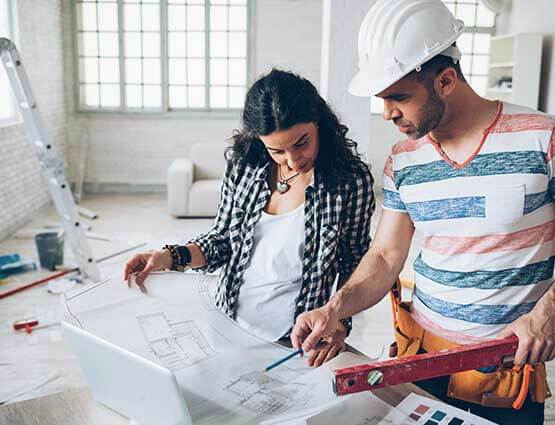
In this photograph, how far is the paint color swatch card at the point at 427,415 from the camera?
1155mm

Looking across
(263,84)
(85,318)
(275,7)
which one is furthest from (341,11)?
(275,7)

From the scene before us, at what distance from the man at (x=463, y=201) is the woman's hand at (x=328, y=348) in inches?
1.6

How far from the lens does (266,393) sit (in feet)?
4.22

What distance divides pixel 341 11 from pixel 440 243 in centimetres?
283

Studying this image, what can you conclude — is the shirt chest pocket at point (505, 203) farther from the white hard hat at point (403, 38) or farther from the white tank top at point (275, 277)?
the white tank top at point (275, 277)

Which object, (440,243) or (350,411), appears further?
(440,243)

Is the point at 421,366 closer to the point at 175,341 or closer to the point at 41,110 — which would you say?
the point at 175,341

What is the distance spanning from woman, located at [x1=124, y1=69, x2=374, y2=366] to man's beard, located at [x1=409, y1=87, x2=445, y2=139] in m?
0.38

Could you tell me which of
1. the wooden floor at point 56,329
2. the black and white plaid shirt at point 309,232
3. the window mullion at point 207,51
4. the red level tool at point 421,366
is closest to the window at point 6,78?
the wooden floor at point 56,329

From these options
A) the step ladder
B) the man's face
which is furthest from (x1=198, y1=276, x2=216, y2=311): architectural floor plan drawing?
the step ladder

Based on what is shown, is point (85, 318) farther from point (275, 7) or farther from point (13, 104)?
point (275, 7)

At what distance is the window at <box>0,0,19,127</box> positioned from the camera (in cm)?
627

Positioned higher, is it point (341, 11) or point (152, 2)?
point (152, 2)

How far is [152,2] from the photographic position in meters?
8.31
